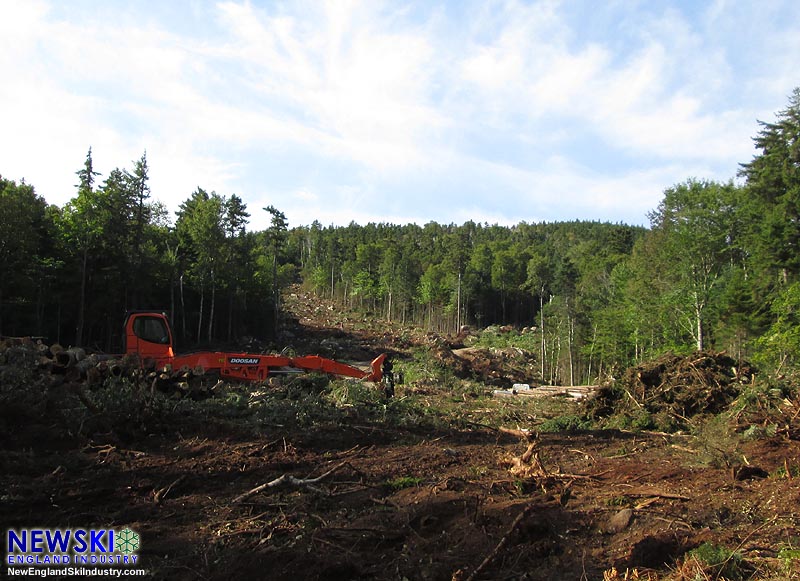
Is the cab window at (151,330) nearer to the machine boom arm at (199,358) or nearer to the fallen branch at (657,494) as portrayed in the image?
the machine boom arm at (199,358)

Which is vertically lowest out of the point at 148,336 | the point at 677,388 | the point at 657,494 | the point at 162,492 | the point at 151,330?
the point at 162,492

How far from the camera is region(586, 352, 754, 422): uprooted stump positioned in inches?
499

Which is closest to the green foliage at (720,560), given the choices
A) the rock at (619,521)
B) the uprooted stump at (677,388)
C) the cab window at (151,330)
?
the rock at (619,521)

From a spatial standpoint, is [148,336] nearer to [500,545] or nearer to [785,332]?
[500,545]

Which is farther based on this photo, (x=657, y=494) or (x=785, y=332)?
(x=785, y=332)

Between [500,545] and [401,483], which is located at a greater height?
[500,545]

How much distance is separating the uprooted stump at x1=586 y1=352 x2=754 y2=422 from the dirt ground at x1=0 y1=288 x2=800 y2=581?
132 inches

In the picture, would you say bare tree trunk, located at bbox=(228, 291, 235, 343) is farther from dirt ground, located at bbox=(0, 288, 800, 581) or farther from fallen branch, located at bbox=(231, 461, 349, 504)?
fallen branch, located at bbox=(231, 461, 349, 504)

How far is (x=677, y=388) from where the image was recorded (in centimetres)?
1350

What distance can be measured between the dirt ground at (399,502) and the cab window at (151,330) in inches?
192

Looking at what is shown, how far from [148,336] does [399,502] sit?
1047 cm

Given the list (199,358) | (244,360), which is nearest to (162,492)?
(199,358)

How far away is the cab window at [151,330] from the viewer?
1398 centimetres

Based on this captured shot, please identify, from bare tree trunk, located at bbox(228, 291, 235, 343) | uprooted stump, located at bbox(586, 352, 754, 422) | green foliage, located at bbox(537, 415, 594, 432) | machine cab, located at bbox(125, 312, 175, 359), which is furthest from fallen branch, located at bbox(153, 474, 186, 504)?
bare tree trunk, located at bbox(228, 291, 235, 343)
